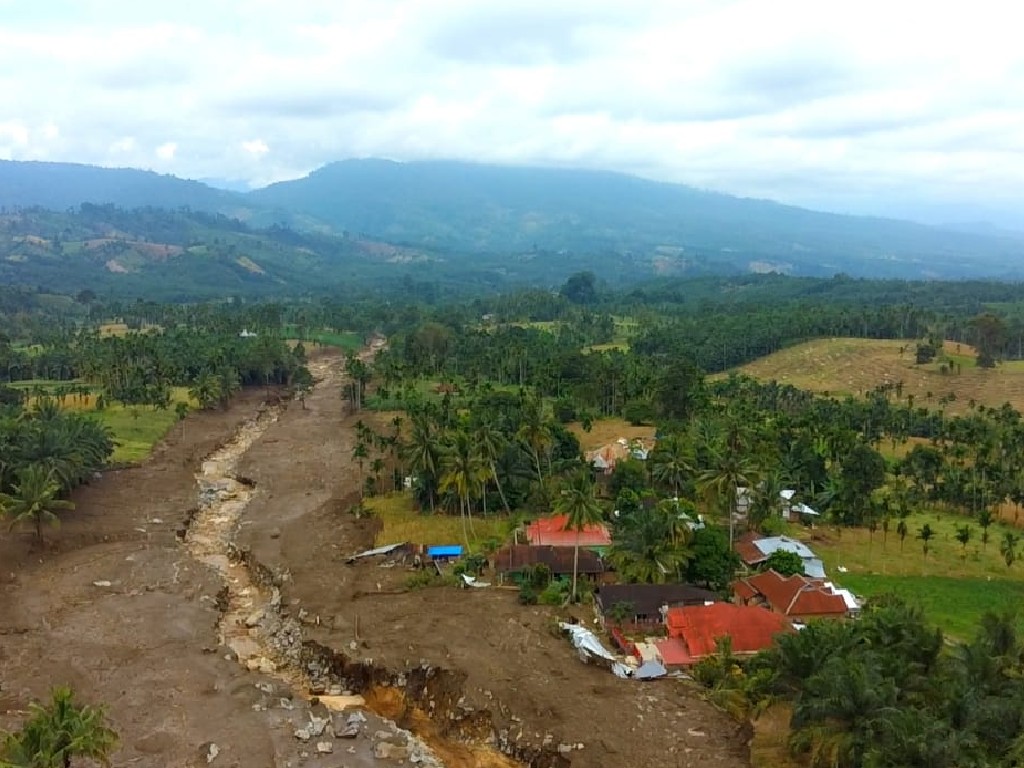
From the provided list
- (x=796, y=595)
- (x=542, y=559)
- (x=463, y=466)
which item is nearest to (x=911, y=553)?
(x=796, y=595)

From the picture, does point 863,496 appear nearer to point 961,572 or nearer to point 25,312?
point 961,572

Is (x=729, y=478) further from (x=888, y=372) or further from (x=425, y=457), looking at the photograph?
(x=888, y=372)

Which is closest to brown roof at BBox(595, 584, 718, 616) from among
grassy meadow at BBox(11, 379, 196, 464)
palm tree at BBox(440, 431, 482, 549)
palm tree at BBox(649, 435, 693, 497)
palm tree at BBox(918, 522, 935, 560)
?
palm tree at BBox(440, 431, 482, 549)

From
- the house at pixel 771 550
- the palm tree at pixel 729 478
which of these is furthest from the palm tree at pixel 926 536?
the palm tree at pixel 729 478

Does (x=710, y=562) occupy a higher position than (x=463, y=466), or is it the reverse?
(x=463, y=466)

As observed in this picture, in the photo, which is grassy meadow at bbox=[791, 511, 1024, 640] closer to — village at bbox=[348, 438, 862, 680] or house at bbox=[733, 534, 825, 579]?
house at bbox=[733, 534, 825, 579]

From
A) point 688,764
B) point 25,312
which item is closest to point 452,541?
point 688,764
